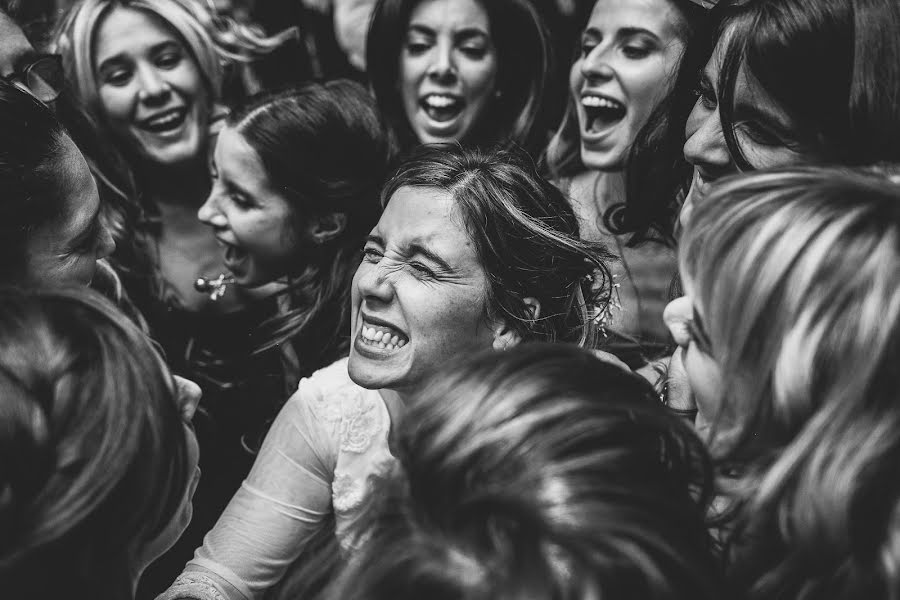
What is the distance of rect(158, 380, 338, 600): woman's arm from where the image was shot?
2113 mm

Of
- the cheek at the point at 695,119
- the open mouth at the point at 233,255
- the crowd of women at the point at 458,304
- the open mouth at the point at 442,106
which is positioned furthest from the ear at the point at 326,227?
the cheek at the point at 695,119

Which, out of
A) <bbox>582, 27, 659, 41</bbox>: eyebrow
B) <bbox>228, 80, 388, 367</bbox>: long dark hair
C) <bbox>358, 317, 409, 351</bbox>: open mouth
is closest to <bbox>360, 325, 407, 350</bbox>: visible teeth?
<bbox>358, 317, 409, 351</bbox>: open mouth

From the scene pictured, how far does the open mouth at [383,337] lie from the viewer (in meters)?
2.09

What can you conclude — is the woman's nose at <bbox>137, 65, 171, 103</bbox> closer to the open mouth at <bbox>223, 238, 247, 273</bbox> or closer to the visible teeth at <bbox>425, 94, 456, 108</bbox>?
the open mouth at <bbox>223, 238, 247, 273</bbox>

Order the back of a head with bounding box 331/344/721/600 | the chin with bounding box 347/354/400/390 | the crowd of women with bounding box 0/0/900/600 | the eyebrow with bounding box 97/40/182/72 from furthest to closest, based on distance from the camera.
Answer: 1. the eyebrow with bounding box 97/40/182/72
2. the chin with bounding box 347/354/400/390
3. the crowd of women with bounding box 0/0/900/600
4. the back of a head with bounding box 331/344/721/600

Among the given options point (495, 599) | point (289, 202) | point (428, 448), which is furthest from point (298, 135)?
point (495, 599)

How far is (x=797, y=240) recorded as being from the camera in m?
1.21

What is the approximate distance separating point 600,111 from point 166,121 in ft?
4.88

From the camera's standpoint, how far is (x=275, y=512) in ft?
7.09

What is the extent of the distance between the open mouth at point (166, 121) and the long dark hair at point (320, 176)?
373 mm

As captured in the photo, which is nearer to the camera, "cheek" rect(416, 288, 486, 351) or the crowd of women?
the crowd of women

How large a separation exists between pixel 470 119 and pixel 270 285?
90 centimetres

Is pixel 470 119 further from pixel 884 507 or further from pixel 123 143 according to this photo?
pixel 884 507

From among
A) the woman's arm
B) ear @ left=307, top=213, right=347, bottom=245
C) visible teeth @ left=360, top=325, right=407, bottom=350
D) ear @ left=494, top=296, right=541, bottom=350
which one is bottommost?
the woman's arm
